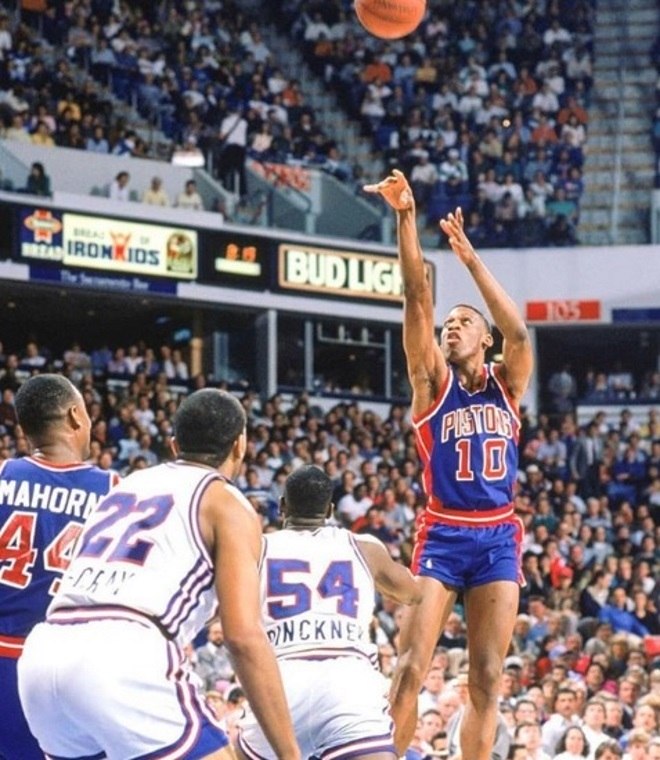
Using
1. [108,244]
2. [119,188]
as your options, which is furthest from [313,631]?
[119,188]

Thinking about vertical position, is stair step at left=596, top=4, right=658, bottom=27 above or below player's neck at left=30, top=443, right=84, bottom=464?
above

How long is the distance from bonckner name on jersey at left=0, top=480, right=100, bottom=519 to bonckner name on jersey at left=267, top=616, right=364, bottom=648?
124 cm

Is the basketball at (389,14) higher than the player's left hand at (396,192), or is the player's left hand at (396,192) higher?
the basketball at (389,14)

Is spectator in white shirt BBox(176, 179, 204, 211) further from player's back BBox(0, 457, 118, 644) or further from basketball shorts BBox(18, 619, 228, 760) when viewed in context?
basketball shorts BBox(18, 619, 228, 760)

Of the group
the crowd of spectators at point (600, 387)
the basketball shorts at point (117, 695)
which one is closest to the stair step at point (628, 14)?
the crowd of spectators at point (600, 387)

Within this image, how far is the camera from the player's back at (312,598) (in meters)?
7.98

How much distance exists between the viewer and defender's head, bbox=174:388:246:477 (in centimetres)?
627

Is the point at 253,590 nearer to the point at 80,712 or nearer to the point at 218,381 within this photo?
the point at 80,712

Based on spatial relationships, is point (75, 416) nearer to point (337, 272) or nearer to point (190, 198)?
point (190, 198)

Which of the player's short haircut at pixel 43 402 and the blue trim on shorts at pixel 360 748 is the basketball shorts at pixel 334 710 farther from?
the player's short haircut at pixel 43 402

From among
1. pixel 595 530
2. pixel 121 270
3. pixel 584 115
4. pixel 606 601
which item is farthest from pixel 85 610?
pixel 584 115

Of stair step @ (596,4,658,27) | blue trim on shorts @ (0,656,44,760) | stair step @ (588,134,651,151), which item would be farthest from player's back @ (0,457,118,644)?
stair step @ (596,4,658,27)

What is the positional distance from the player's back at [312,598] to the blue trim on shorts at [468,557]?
1.46 meters

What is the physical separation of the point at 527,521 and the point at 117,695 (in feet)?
62.5
